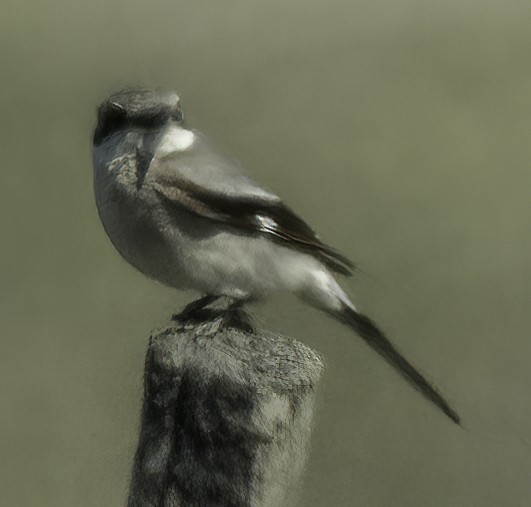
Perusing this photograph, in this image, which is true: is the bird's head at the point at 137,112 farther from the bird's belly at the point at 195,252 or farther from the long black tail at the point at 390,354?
the long black tail at the point at 390,354

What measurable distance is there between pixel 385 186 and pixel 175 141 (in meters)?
0.40

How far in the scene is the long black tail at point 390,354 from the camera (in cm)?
135

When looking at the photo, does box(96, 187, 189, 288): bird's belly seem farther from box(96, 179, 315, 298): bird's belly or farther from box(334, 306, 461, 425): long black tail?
box(334, 306, 461, 425): long black tail

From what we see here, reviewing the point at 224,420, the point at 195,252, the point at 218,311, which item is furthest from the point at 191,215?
the point at 224,420

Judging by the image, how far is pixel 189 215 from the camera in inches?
47.0

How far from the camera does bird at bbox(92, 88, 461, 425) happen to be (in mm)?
1193

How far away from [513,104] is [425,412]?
584 mm

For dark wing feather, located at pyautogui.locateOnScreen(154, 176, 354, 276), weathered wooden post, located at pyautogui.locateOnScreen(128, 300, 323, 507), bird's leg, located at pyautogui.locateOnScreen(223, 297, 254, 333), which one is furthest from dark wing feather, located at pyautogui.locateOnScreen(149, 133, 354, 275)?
weathered wooden post, located at pyautogui.locateOnScreen(128, 300, 323, 507)

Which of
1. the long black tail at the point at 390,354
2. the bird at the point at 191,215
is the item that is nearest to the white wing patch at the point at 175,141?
the bird at the point at 191,215

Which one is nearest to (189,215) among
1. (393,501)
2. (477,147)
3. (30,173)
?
(30,173)

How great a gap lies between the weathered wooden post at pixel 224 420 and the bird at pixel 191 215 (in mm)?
184

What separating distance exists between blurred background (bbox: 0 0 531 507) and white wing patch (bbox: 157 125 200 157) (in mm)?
86

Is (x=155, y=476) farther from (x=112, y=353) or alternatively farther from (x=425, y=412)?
(x=425, y=412)

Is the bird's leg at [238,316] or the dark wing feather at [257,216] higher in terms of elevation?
the dark wing feather at [257,216]
